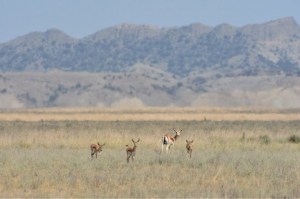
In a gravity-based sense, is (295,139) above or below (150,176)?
above

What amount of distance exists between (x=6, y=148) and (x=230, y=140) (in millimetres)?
12570

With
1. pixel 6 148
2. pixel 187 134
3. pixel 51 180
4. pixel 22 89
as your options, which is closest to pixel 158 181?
pixel 51 180

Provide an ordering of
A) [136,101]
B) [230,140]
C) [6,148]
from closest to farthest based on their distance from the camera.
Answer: [6,148]
[230,140]
[136,101]

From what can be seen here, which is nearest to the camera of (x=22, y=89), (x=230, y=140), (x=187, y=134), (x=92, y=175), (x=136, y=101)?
(x=92, y=175)

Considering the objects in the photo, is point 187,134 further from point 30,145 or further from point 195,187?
Answer: point 195,187

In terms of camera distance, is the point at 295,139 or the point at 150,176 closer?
the point at 150,176

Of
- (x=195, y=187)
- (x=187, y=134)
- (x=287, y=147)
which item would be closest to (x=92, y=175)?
(x=195, y=187)

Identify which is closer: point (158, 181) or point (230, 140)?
point (158, 181)

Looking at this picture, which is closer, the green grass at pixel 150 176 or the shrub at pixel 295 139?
the green grass at pixel 150 176

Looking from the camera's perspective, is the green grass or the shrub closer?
the green grass

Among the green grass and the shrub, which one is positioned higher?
the shrub

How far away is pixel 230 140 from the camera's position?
3694 centimetres

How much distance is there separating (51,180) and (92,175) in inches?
63.3

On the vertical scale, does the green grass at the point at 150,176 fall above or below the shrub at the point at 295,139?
below
